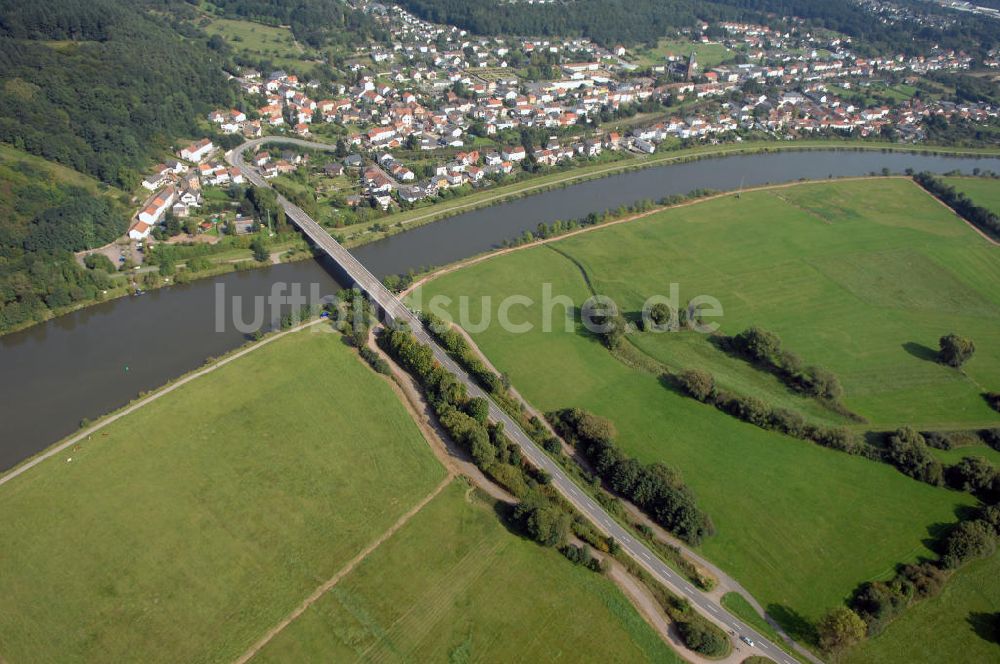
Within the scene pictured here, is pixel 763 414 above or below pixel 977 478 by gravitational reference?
above

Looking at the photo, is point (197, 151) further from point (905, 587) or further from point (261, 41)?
point (905, 587)

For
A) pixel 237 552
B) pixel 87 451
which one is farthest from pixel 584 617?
pixel 87 451

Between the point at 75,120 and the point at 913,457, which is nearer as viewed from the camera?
the point at 913,457

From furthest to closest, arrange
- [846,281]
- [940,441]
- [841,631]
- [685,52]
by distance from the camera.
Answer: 1. [685,52]
2. [846,281]
3. [940,441]
4. [841,631]

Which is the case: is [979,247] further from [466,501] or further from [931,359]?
[466,501]

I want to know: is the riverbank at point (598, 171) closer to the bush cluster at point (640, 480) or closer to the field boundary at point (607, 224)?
the field boundary at point (607, 224)

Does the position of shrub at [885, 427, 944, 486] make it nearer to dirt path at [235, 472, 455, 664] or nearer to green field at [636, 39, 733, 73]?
dirt path at [235, 472, 455, 664]

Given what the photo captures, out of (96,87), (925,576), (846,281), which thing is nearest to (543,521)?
(925,576)

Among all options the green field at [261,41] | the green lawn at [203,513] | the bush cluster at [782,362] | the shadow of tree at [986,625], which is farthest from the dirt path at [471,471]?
the green field at [261,41]
